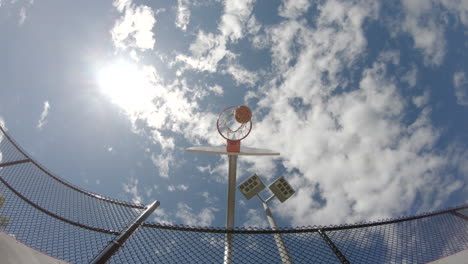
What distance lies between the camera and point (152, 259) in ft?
12.1

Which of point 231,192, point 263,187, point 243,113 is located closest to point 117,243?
point 231,192

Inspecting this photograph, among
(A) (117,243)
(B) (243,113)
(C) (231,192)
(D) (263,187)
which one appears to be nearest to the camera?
(A) (117,243)

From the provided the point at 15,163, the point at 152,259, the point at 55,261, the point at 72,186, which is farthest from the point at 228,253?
the point at 15,163

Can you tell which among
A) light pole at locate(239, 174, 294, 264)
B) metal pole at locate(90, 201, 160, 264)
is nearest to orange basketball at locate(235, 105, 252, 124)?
light pole at locate(239, 174, 294, 264)

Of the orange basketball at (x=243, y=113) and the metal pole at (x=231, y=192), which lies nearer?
the metal pole at (x=231, y=192)

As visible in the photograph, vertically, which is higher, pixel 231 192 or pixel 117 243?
pixel 231 192

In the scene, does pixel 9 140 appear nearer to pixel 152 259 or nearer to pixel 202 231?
pixel 152 259

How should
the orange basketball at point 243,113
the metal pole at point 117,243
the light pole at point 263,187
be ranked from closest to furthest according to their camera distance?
the metal pole at point 117,243 < the orange basketball at point 243,113 < the light pole at point 263,187

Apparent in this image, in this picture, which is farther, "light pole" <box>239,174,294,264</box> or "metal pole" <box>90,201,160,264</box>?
"light pole" <box>239,174,294,264</box>

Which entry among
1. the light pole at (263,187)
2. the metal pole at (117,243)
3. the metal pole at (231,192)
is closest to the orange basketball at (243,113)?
the metal pole at (231,192)

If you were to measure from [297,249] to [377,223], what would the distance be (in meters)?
1.62

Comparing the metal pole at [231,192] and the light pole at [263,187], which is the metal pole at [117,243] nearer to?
the metal pole at [231,192]

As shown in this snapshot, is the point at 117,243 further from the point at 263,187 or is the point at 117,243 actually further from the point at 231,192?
the point at 263,187

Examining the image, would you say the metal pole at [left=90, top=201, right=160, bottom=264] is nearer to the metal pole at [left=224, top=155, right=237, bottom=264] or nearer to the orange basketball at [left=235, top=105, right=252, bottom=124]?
the metal pole at [left=224, top=155, right=237, bottom=264]
